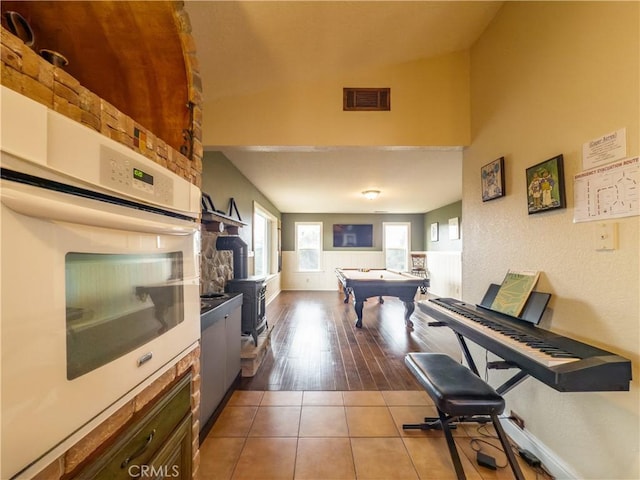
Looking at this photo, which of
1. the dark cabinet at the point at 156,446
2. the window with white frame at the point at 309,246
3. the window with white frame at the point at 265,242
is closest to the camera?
the dark cabinet at the point at 156,446

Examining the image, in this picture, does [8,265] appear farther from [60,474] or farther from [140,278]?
[60,474]

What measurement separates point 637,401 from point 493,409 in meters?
0.51

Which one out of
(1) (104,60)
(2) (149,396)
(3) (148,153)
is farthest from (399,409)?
(1) (104,60)

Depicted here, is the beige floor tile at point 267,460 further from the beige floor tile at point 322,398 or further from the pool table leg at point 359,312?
the pool table leg at point 359,312

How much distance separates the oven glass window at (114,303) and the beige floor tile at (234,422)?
1.35 m

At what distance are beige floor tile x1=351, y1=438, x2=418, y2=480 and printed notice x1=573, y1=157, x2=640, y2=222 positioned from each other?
5.32 feet

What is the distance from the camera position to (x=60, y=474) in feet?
1.91

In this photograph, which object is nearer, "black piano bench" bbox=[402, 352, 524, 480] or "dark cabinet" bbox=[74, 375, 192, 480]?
"dark cabinet" bbox=[74, 375, 192, 480]

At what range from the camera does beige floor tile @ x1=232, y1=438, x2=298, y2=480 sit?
1.54 meters

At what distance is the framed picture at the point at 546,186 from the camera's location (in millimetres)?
1428

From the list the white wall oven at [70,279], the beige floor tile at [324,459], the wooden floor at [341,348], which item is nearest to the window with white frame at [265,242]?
the wooden floor at [341,348]

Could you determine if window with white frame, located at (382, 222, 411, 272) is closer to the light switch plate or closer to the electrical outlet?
the electrical outlet

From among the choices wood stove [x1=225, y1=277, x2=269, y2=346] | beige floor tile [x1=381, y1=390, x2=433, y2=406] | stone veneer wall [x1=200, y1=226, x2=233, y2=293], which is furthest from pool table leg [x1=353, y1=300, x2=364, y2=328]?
stone veneer wall [x1=200, y1=226, x2=233, y2=293]

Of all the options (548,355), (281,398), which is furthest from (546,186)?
(281,398)
